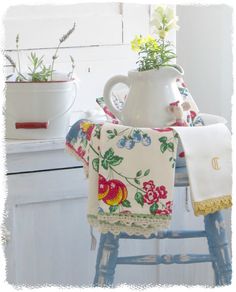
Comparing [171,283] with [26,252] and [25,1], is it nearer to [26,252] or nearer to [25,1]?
[26,252]

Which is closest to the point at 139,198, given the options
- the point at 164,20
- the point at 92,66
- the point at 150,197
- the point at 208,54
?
the point at 150,197

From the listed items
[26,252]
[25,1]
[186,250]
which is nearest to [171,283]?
[186,250]

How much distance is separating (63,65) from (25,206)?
1.15ft

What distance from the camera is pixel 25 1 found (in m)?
1.74

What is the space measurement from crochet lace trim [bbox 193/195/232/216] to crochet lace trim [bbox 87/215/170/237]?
0.06m

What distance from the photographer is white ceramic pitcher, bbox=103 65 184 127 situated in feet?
4.65

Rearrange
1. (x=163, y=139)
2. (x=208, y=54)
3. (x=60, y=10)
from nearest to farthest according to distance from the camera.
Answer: (x=163, y=139)
(x=60, y=10)
(x=208, y=54)

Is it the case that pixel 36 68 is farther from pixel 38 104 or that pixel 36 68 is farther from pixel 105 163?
pixel 105 163

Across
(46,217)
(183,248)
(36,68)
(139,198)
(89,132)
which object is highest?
(36,68)

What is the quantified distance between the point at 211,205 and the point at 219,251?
0.48 ft

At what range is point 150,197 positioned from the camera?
1337 millimetres

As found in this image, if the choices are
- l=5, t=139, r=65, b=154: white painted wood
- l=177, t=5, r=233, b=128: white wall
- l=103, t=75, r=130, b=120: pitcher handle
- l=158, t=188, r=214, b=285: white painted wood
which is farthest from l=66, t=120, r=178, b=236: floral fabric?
l=177, t=5, r=233, b=128: white wall

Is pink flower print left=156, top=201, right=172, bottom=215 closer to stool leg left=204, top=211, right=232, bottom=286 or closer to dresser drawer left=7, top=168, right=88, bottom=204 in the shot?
stool leg left=204, top=211, right=232, bottom=286

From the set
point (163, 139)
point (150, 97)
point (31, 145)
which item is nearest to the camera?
point (163, 139)
